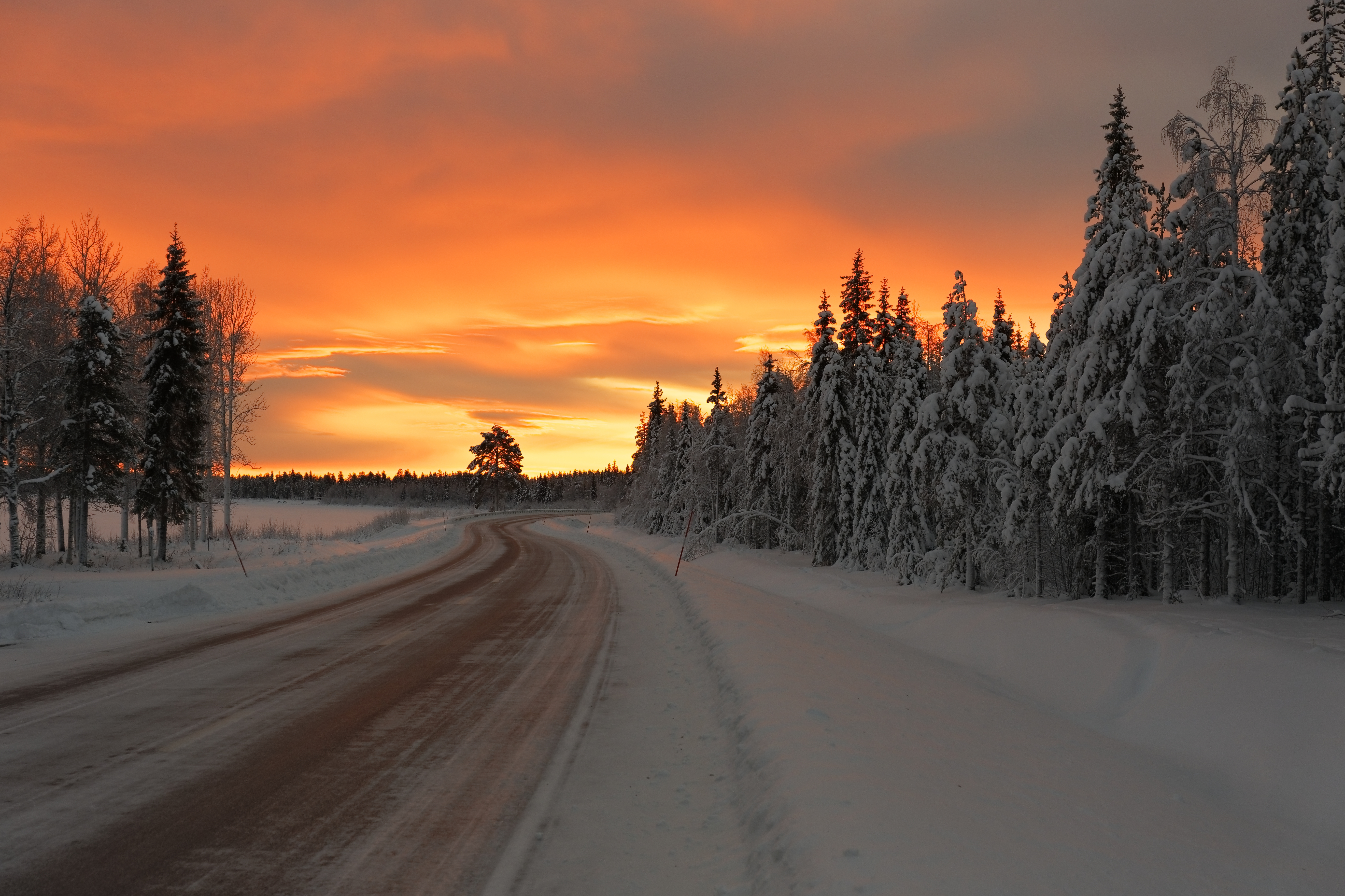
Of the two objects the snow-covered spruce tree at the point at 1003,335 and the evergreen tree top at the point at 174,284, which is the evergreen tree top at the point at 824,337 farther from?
the evergreen tree top at the point at 174,284

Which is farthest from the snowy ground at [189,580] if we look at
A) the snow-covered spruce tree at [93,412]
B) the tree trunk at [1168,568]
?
the tree trunk at [1168,568]

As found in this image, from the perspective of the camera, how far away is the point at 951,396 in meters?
21.0

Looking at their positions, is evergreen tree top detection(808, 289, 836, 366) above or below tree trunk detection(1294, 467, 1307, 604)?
above

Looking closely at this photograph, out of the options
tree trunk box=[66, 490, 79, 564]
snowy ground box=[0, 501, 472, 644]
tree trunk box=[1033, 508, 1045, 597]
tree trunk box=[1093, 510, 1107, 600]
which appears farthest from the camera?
tree trunk box=[66, 490, 79, 564]

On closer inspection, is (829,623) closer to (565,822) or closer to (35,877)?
→ (565,822)

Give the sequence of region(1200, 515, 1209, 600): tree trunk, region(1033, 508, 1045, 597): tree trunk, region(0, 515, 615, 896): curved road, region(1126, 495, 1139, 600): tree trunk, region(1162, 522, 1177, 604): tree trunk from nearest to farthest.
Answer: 1. region(0, 515, 615, 896): curved road
2. region(1162, 522, 1177, 604): tree trunk
3. region(1200, 515, 1209, 600): tree trunk
4. region(1126, 495, 1139, 600): tree trunk
5. region(1033, 508, 1045, 597): tree trunk

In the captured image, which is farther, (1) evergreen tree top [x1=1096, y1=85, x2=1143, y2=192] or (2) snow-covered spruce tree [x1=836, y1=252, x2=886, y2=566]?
(2) snow-covered spruce tree [x1=836, y1=252, x2=886, y2=566]

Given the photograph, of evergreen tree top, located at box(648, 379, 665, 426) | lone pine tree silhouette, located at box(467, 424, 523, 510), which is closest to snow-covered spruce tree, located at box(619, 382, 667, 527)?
evergreen tree top, located at box(648, 379, 665, 426)

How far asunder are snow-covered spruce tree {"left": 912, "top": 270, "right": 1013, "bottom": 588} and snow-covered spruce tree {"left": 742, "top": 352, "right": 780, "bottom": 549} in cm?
1784

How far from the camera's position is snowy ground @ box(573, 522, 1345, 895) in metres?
4.54

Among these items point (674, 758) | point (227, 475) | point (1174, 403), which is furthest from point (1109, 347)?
point (227, 475)

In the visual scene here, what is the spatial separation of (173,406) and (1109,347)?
3377 cm

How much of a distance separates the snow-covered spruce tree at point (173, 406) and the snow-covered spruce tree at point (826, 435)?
26.2 metres

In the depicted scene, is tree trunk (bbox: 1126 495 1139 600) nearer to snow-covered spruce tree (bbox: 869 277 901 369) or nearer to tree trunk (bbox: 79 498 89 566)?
snow-covered spruce tree (bbox: 869 277 901 369)
